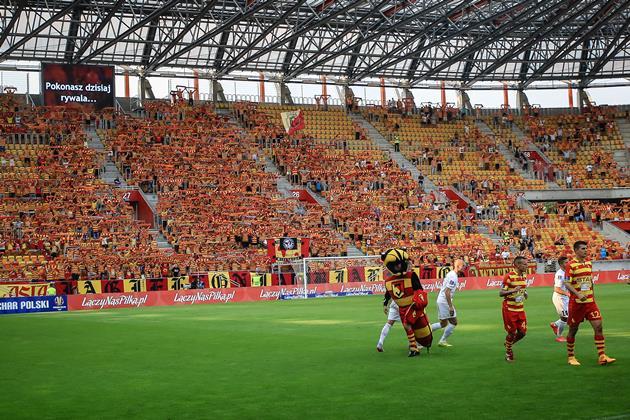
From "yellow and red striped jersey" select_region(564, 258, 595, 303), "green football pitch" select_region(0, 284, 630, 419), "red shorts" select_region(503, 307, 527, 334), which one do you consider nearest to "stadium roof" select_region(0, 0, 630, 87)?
"green football pitch" select_region(0, 284, 630, 419)

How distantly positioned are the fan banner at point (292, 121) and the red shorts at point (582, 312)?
163 feet

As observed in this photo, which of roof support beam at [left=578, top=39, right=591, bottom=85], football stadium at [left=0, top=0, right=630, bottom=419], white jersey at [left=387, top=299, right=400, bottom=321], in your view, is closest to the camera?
football stadium at [left=0, top=0, right=630, bottom=419]

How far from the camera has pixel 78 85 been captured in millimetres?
61312

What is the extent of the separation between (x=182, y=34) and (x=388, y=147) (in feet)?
68.2

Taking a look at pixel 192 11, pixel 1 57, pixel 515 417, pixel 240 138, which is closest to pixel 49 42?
pixel 1 57

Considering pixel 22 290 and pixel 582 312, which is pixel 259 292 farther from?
pixel 582 312

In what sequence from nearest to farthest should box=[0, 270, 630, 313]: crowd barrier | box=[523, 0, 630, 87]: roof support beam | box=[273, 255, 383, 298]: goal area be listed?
box=[0, 270, 630, 313]: crowd barrier < box=[273, 255, 383, 298]: goal area < box=[523, 0, 630, 87]: roof support beam

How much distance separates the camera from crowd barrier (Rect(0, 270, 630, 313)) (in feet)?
132

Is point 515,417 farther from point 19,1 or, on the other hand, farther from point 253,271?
point 19,1

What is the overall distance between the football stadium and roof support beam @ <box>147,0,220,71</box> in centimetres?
33

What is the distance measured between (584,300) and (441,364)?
9.26ft

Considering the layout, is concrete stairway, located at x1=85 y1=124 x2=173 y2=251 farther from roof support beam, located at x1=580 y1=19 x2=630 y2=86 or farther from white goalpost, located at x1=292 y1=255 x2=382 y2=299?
roof support beam, located at x1=580 y1=19 x2=630 y2=86

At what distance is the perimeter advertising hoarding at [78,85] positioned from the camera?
199ft

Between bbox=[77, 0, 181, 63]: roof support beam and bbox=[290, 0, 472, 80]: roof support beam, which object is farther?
bbox=[290, 0, 472, 80]: roof support beam
